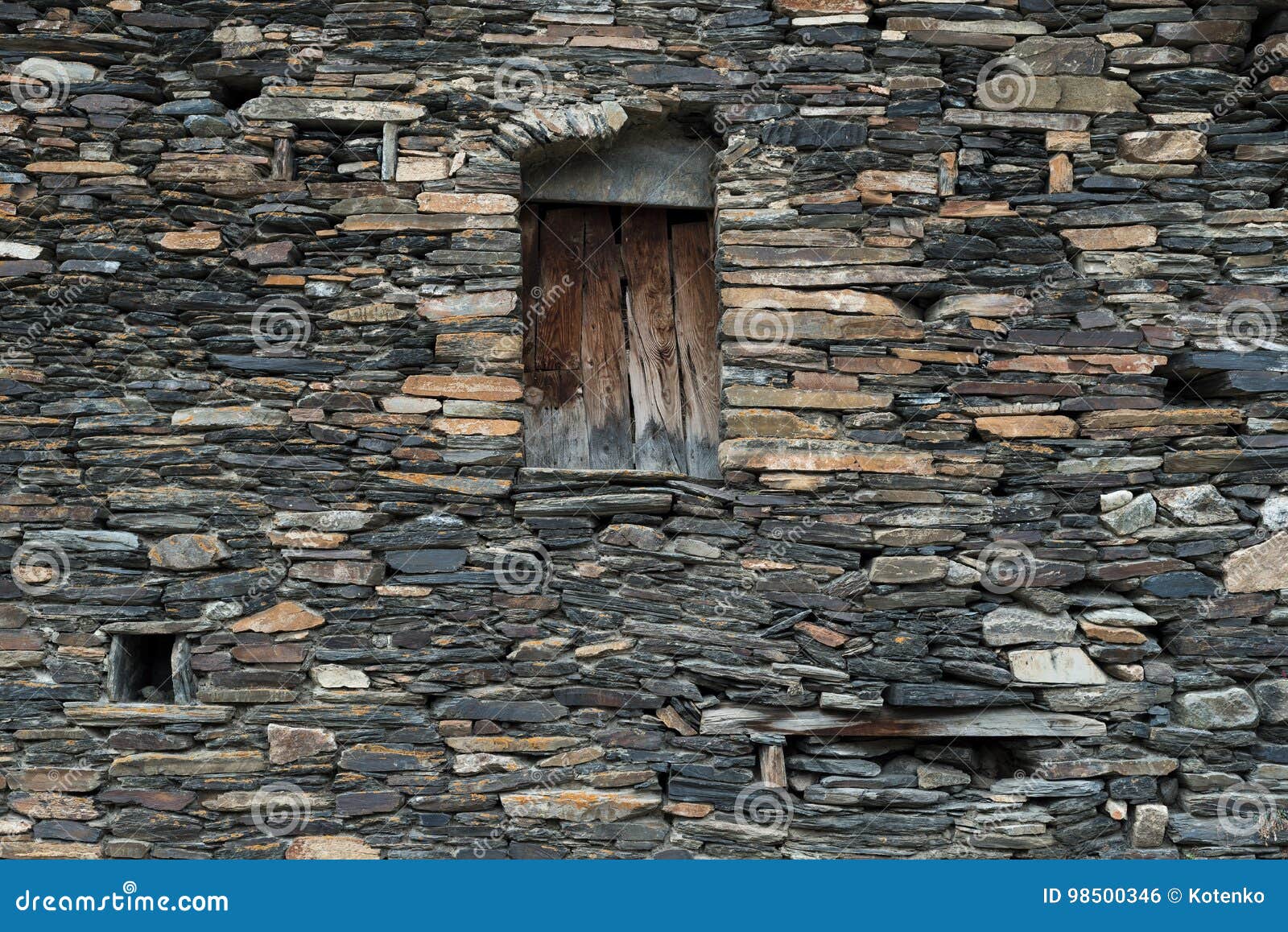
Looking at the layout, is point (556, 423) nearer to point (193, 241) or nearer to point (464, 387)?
Result: point (464, 387)

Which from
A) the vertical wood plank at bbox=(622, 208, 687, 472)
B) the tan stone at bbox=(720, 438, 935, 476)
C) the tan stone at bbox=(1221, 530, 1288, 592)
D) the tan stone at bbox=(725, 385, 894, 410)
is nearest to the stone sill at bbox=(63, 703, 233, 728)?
the vertical wood plank at bbox=(622, 208, 687, 472)

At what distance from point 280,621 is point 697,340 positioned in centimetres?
Answer: 203

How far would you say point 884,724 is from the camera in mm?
4402

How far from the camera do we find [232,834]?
429 centimetres

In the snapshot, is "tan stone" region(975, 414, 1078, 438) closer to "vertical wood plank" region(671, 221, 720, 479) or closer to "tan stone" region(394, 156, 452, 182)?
"vertical wood plank" region(671, 221, 720, 479)

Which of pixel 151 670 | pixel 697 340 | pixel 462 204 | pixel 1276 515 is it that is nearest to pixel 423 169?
pixel 462 204

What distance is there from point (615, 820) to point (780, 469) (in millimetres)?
1463

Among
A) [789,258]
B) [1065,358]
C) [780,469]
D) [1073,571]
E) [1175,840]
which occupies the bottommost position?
[1175,840]

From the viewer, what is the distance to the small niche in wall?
437 cm

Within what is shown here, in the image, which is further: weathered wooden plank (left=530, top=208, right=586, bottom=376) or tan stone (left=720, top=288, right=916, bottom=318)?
weathered wooden plank (left=530, top=208, right=586, bottom=376)

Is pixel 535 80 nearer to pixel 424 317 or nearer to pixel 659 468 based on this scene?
pixel 424 317

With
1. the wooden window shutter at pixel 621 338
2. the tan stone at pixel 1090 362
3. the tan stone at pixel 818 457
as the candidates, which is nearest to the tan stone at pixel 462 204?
the wooden window shutter at pixel 621 338

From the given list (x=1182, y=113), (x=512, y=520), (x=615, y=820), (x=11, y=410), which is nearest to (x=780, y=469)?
(x=512, y=520)

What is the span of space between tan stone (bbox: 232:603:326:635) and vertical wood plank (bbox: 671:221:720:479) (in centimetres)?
163
